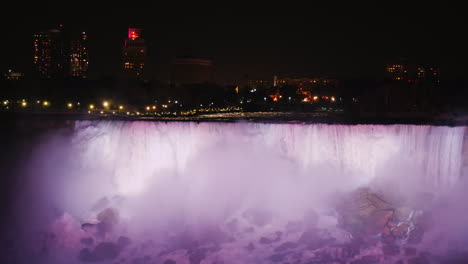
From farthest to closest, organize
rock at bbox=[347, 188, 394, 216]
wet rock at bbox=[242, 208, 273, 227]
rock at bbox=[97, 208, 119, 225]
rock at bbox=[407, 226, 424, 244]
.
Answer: rock at bbox=[97, 208, 119, 225], wet rock at bbox=[242, 208, 273, 227], rock at bbox=[347, 188, 394, 216], rock at bbox=[407, 226, 424, 244]

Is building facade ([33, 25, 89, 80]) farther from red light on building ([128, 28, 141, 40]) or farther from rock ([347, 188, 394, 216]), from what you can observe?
rock ([347, 188, 394, 216])

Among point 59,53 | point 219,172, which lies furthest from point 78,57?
point 219,172

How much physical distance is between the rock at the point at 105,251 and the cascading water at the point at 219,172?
0.98 metres

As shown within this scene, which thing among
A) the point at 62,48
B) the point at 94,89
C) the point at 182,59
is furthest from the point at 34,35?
the point at 94,89

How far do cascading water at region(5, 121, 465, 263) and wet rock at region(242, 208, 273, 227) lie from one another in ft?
0.51

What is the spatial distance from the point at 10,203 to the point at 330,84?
6731cm

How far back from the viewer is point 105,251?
17.9m

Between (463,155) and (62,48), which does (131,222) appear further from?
(62,48)

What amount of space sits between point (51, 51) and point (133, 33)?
127 feet

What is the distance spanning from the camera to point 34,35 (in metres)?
125

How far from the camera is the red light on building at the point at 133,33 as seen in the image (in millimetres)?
156750

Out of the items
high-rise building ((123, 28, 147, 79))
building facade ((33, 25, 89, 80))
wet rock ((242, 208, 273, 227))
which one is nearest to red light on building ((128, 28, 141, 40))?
high-rise building ((123, 28, 147, 79))

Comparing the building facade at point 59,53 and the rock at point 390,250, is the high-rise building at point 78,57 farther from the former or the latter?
the rock at point 390,250

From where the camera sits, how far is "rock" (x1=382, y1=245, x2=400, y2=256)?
54.6ft
